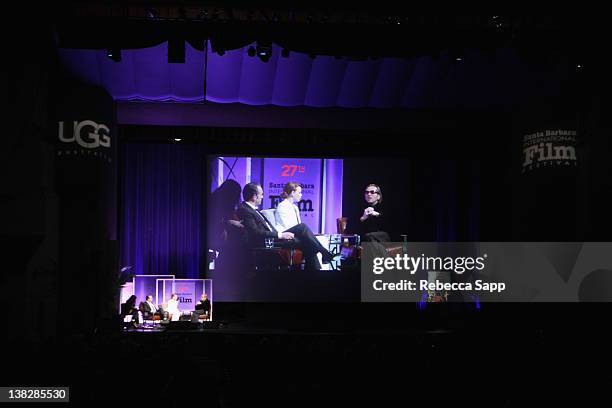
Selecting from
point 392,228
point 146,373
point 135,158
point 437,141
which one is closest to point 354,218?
point 392,228

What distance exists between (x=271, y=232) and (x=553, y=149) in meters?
5.38

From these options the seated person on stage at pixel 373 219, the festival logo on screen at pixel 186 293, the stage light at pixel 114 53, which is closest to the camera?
the stage light at pixel 114 53

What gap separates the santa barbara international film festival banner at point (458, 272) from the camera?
1137 centimetres

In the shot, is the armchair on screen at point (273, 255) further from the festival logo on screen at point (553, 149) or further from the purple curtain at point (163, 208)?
the festival logo on screen at point (553, 149)

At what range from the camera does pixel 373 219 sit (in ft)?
41.7

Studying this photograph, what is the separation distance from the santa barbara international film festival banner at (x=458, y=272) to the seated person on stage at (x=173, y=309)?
350cm

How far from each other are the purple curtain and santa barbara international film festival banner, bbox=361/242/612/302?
10.9 feet

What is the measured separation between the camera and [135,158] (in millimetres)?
12656

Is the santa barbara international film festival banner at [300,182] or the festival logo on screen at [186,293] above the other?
the santa barbara international film festival banner at [300,182]

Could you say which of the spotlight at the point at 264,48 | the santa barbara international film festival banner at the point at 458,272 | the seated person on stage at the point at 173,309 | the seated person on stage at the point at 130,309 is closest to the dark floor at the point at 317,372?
the spotlight at the point at 264,48

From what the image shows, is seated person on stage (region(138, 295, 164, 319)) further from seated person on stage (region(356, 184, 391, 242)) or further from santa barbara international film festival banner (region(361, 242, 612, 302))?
seated person on stage (region(356, 184, 391, 242))

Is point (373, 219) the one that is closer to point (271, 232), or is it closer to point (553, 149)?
point (271, 232)

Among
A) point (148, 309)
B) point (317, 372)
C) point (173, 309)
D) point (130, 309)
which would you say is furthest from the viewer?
point (173, 309)

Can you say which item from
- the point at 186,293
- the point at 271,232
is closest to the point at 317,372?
the point at 186,293
